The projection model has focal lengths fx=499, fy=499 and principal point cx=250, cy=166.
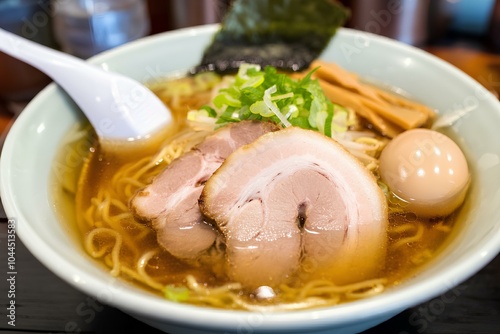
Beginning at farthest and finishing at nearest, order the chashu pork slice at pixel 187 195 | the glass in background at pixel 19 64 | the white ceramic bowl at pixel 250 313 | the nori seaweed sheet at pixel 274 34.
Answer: the glass in background at pixel 19 64 → the nori seaweed sheet at pixel 274 34 → the chashu pork slice at pixel 187 195 → the white ceramic bowl at pixel 250 313

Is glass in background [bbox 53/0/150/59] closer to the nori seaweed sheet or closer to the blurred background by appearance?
the blurred background

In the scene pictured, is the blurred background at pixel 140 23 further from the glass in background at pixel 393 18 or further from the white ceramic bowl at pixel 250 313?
the white ceramic bowl at pixel 250 313

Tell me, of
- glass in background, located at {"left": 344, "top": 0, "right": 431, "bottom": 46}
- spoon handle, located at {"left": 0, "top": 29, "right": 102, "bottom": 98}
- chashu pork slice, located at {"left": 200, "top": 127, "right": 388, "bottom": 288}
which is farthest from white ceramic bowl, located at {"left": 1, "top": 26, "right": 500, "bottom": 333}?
glass in background, located at {"left": 344, "top": 0, "right": 431, "bottom": 46}

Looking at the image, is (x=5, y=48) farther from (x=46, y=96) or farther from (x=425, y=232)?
(x=425, y=232)

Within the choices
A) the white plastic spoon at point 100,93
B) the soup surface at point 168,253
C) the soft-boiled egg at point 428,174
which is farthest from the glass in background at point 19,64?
the soft-boiled egg at point 428,174

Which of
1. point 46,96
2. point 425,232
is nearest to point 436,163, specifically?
point 425,232

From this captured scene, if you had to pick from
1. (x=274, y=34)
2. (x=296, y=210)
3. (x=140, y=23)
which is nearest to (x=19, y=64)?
(x=140, y=23)
